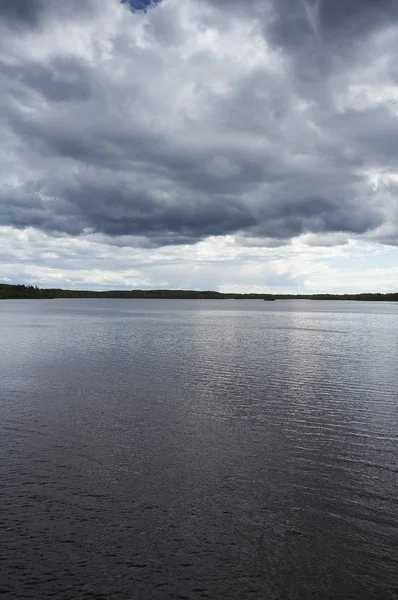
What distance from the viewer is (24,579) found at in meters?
11.5

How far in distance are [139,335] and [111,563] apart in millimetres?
63471

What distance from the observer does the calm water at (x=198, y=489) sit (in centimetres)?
1180

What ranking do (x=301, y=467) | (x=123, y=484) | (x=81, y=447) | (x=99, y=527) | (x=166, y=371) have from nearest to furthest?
(x=99, y=527), (x=123, y=484), (x=301, y=467), (x=81, y=447), (x=166, y=371)

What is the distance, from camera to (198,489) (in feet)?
54.6

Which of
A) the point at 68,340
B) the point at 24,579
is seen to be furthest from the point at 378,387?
the point at 68,340

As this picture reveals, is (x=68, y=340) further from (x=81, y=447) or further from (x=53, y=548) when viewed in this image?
(x=53, y=548)

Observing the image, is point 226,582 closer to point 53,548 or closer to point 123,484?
point 53,548

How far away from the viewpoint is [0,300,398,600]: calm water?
1180 cm

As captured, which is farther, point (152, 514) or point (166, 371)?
point (166, 371)

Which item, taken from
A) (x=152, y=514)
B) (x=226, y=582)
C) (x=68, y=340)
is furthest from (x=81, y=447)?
(x=68, y=340)

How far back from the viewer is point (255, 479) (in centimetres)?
1756

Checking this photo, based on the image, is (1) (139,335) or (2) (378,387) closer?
(2) (378,387)

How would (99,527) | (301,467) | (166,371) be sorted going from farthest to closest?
(166,371)
(301,467)
(99,527)

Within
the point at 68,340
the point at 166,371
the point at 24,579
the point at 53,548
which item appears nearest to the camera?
the point at 24,579
